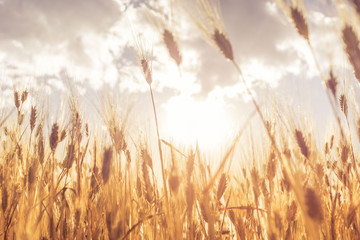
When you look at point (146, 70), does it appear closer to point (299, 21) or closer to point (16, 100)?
point (299, 21)

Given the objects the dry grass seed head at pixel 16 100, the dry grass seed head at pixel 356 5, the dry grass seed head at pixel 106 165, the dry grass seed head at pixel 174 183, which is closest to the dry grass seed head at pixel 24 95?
the dry grass seed head at pixel 16 100

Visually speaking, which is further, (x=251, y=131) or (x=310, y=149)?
(x=251, y=131)

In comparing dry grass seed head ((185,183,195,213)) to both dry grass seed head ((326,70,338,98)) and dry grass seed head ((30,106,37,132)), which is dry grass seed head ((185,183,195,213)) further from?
dry grass seed head ((30,106,37,132))

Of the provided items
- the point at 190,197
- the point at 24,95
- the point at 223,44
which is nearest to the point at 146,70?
the point at 223,44

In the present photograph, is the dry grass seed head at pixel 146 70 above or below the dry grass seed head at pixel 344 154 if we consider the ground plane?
above

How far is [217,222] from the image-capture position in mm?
1797

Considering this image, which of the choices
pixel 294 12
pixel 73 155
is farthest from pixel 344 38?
pixel 73 155

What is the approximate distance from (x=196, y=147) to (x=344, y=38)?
101 centimetres

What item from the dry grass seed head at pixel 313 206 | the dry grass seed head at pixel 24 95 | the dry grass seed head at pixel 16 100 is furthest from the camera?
the dry grass seed head at pixel 24 95

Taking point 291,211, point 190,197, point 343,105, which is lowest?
point 291,211

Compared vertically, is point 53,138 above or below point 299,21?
below

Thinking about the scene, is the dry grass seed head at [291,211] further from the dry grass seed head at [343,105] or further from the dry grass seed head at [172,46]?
the dry grass seed head at [172,46]

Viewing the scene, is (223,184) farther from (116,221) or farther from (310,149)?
(116,221)

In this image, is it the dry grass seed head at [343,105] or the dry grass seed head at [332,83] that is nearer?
the dry grass seed head at [332,83]
